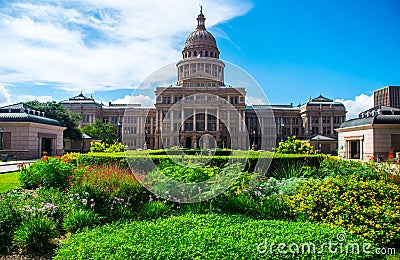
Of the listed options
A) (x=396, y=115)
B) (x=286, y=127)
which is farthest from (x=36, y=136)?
(x=286, y=127)

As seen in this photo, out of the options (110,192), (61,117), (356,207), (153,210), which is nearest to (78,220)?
(110,192)

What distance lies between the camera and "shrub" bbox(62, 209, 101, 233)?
672 centimetres

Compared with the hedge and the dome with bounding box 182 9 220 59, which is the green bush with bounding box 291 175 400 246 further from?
the dome with bounding box 182 9 220 59

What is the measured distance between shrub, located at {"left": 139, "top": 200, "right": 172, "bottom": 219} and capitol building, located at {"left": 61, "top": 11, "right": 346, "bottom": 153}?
47.5 meters

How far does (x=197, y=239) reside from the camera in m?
5.66

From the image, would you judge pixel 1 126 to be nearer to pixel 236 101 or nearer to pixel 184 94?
pixel 184 94

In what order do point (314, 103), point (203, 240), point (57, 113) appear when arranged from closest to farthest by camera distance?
point (203, 240)
point (57, 113)
point (314, 103)

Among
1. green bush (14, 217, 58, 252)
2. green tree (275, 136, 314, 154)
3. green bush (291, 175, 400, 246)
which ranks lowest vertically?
green bush (14, 217, 58, 252)

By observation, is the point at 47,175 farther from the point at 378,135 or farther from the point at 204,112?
the point at 204,112

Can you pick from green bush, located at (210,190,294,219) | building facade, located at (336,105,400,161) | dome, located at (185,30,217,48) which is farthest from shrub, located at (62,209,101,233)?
dome, located at (185,30,217,48)

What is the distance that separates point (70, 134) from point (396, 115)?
42.7 m

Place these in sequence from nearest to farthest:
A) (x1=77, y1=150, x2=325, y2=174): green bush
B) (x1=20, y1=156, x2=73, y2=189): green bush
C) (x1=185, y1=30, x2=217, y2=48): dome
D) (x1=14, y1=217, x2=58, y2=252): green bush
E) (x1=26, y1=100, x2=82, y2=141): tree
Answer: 1. (x1=14, y1=217, x2=58, y2=252): green bush
2. (x1=20, y1=156, x2=73, y2=189): green bush
3. (x1=77, y1=150, x2=325, y2=174): green bush
4. (x1=26, y1=100, x2=82, y2=141): tree
5. (x1=185, y1=30, x2=217, y2=48): dome

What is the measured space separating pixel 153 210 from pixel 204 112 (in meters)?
61.8

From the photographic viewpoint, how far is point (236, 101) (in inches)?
2874
